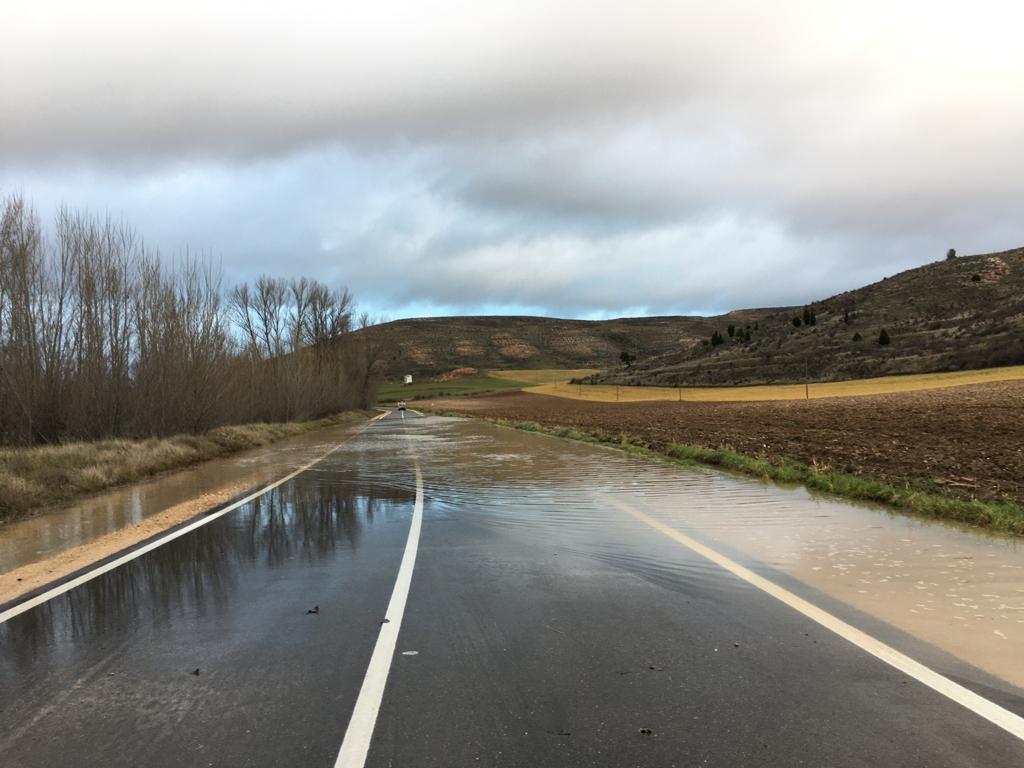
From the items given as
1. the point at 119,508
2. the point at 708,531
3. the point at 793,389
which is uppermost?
the point at 119,508

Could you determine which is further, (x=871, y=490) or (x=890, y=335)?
Answer: (x=890, y=335)

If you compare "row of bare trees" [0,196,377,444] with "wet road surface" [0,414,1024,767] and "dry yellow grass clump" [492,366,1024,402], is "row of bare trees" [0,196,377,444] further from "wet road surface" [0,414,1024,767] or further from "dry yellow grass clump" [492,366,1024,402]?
"dry yellow grass clump" [492,366,1024,402]

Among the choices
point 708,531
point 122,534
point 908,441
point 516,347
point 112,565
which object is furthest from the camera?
point 516,347

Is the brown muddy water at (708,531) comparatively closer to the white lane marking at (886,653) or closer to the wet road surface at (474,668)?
the wet road surface at (474,668)

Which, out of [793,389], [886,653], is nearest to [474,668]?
[886,653]

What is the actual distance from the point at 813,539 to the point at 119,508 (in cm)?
1090

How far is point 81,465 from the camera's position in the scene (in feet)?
49.9

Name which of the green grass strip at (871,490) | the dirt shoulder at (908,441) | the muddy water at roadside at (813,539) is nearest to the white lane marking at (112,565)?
the muddy water at roadside at (813,539)

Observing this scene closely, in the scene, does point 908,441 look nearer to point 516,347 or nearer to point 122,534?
point 122,534

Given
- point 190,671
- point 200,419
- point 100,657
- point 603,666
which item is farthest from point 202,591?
point 200,419

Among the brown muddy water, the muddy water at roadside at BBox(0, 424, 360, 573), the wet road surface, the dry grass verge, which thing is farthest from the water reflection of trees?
the dry grass verge

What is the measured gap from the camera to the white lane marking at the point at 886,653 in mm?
3490

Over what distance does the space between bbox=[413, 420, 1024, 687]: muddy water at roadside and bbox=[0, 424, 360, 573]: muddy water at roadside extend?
4.66 meters

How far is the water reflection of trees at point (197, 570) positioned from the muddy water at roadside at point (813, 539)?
Result: 2081mm
